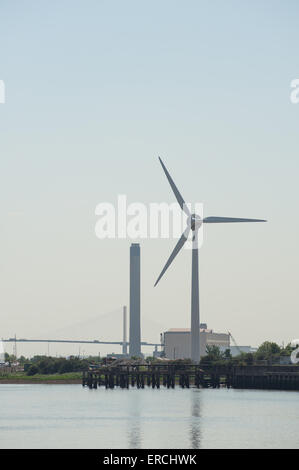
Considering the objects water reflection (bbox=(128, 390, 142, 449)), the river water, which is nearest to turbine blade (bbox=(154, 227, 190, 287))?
the river water

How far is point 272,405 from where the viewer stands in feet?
466

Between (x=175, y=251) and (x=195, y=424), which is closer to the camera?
(x=195, y=424)

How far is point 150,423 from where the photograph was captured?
10856 cm

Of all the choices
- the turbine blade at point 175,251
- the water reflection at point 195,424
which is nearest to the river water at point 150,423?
the water reflection at point 195,424

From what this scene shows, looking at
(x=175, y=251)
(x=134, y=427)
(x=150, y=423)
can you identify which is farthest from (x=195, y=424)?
(x=175, y=251)

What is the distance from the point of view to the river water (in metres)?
90.5

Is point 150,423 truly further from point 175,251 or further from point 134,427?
point 175,251

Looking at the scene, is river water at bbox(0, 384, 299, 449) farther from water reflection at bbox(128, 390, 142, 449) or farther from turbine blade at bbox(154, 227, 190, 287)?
turbine blade at bbox(154, 227, 190, 287)
